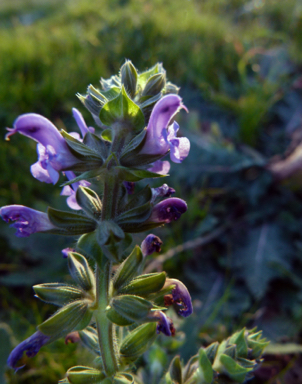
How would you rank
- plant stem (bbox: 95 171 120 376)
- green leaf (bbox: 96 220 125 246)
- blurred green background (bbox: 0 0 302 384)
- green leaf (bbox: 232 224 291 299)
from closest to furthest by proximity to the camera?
green leaf (bbox: 96 220 125 246) → plant stem (bbox: 95 171 120 376) → blurred green background (bbox: 0 0 302 384) → green leaf (bbox: 232 224 291 299)

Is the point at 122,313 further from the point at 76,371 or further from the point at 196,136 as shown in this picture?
the point at 196,136

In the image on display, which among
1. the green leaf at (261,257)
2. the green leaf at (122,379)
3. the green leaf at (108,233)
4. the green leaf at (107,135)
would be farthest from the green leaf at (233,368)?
the green leaf at (261,257)

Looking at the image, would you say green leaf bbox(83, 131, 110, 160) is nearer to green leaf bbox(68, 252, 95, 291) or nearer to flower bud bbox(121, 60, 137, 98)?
flower bud bbox(121, 60, 137, 98)

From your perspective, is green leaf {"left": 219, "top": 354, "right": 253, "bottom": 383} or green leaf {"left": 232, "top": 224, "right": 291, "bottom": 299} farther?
green leaf {"left": 232, "top": 224, "right": 291, "bottom": 299}

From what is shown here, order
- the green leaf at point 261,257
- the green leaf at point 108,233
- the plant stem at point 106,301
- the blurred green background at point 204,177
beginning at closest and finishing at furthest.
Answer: the green leaf at point 108,233
the plant stem at point 106,301
the blurred green background at point 204,177
the green leaf at point 261,257

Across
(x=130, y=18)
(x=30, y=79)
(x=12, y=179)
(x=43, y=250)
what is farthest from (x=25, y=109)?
(x=130, y=18)

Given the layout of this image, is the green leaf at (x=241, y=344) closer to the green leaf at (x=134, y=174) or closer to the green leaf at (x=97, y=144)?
the green leaf at (x=134, y=174)

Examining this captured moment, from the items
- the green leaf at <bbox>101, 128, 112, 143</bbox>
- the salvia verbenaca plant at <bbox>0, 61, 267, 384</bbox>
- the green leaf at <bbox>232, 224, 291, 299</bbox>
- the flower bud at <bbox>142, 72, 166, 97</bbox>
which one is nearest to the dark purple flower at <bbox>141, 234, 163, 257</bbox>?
the salvia verbenaca plant at <bbox>0, 61, 267, 384</bbox>

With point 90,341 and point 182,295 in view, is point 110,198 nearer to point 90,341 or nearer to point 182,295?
point 182,295

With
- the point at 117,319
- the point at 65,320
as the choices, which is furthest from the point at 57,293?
the point at 117,319
